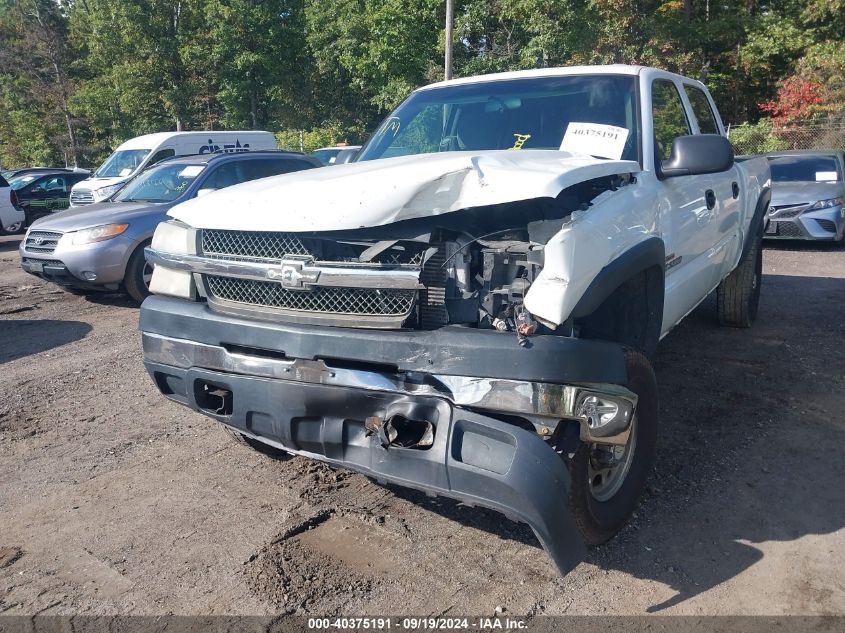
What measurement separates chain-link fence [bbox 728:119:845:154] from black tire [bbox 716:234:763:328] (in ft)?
53.9

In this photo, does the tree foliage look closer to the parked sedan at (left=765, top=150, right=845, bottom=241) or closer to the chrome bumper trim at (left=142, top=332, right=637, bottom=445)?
the parked sedan at (left=765, top=150, right=845, bottom=241)

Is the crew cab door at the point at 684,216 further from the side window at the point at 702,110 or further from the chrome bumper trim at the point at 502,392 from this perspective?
the chrome bumper trim at the point at 502,392

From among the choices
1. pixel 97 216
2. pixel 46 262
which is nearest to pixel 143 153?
pixel 97 216

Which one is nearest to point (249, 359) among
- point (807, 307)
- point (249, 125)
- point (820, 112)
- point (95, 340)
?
point (95, 340)

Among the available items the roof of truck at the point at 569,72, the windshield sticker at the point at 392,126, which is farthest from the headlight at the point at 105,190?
the roof of truck at the point at 569,72

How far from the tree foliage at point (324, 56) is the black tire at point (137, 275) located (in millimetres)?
18121

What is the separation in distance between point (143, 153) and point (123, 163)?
2.17ft

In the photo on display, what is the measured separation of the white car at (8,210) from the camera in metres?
14.9

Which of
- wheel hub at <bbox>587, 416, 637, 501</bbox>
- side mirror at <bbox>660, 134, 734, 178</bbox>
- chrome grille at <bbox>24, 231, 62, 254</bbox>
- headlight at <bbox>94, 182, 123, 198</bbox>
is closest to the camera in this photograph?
wheel hub at <bbox>587, 416, 637, 501</bbox>

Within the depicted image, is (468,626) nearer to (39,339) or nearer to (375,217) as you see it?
(375,217)

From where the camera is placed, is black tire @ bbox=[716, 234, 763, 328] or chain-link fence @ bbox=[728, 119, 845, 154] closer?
black tire @ bbox=[716, 234, 763, 328]

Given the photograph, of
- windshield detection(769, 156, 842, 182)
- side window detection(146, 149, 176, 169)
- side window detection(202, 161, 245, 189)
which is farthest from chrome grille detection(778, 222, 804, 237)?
side window detection(146, 149, 176, 169)

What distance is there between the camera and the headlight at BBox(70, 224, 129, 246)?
7781mm

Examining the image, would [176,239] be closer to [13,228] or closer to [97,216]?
[97,216]
